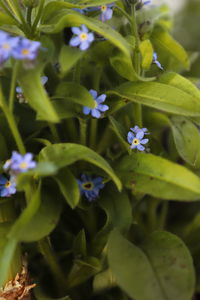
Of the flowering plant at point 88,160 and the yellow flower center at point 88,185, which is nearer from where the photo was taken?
the flowering plant at point 88,160

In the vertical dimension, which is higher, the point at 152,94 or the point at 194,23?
the point at 152,94

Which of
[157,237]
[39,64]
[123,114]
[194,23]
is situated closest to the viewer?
[39,64]

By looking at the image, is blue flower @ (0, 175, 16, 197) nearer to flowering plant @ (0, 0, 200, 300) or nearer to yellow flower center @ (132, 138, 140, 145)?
flowering plant @ (0, 0, 200, 300)

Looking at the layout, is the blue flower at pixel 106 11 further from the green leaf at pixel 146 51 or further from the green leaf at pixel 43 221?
the green leaf at pixel 43 221

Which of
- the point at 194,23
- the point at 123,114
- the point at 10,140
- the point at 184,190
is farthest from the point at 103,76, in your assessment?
the point at 194,23

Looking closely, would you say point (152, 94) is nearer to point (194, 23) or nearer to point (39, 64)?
point (39, 64)

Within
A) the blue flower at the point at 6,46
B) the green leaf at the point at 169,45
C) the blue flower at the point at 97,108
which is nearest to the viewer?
the blue flower at the point at 6,46

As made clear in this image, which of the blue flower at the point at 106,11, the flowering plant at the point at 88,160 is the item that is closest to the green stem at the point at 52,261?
the flowering plant at the point at 88,160
